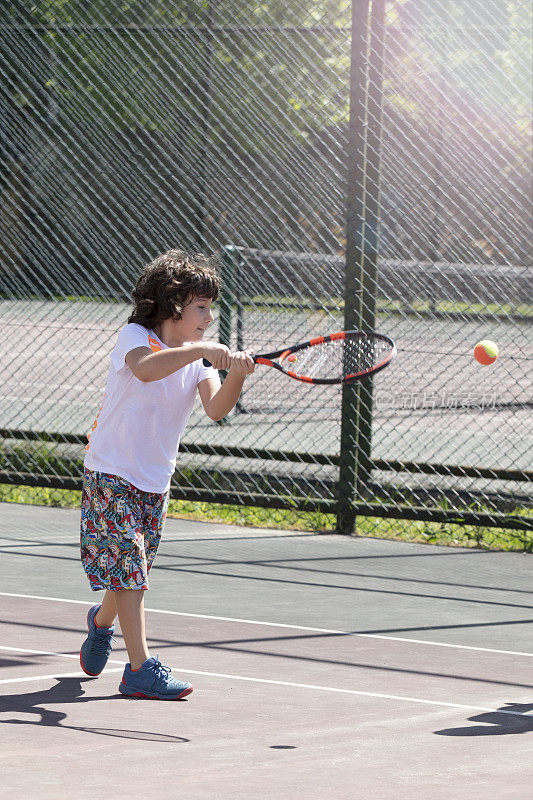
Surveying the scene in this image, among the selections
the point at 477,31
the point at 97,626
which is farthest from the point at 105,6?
the point at 97,626

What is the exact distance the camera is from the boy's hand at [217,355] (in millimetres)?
4375

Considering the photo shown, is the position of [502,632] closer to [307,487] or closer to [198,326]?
[198,326]

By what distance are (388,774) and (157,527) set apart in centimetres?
131

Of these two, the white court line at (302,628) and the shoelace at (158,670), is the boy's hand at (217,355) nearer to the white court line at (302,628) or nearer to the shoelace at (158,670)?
the shoelace at (158,670)

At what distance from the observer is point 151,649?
513 cm

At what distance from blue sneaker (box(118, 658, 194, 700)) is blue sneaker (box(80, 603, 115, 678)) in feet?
0.74

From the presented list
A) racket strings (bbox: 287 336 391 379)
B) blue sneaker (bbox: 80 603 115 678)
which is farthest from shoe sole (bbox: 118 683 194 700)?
racket strings (bbox: 287 336 391 379)

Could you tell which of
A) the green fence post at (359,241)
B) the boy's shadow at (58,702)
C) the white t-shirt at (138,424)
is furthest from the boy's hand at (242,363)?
the green fence post at (359,241)

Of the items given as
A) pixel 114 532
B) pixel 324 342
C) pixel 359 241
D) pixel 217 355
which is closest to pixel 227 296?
pixel 359 241

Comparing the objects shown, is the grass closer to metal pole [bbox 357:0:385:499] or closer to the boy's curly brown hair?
metal pole [bbox 357:0:385:499]

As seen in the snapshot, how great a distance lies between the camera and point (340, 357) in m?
Answer: 6.64

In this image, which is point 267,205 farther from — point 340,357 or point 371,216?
point 340,357

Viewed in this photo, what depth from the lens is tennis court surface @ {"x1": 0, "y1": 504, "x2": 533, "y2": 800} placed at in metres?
3.71

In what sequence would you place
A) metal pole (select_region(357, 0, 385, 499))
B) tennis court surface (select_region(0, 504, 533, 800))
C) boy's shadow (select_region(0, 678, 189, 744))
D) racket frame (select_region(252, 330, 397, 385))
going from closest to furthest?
tennis court surface (select_region(0, 504, 533, 800)), boy's shadow (select_region(0, 678, 189, 744)), racket frame (select_region(252, 330, 397, 385)), metal pole (select_region(357, 0, 385, 499))
